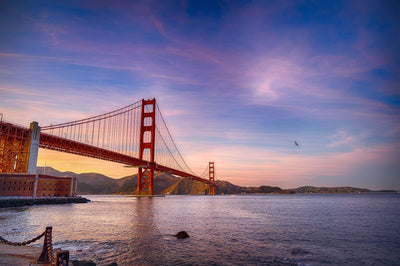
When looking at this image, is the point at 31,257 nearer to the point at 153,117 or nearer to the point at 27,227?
the point at 27,227

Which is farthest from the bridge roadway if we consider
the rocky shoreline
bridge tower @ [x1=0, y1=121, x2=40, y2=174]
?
the rocky shoreline

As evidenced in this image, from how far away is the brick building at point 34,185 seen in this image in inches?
1645

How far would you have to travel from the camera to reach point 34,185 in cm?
4622

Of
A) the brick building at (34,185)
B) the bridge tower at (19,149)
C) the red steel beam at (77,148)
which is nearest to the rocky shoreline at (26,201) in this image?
the brick building at (34,185)

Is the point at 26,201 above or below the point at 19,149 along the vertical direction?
below

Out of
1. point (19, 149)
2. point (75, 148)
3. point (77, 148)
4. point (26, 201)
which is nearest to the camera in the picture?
point (26, 201)

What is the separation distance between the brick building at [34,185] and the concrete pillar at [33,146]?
190 centimetres

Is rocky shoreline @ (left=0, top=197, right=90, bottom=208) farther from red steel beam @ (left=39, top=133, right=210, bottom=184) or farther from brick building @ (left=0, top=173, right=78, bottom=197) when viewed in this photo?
red steel beam @ (left=39, top=133, right=210, bottom=184)

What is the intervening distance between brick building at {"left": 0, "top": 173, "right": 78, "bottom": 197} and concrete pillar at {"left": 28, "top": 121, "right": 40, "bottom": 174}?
74.7 inches

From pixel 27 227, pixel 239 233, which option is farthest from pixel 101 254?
pixel 27 227

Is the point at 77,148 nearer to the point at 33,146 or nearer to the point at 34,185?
the point at 33,146

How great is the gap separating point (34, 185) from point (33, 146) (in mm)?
7212

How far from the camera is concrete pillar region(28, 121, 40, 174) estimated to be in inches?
1805

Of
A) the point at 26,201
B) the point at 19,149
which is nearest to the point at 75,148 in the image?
the point at 19,149
